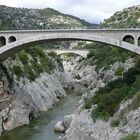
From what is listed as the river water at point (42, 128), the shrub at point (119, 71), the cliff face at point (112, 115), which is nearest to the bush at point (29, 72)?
the river water at point (42, 128)

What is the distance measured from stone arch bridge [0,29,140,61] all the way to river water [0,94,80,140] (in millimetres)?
10222

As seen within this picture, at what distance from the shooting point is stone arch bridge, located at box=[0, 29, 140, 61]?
4847 cm

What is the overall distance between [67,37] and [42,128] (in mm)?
11438

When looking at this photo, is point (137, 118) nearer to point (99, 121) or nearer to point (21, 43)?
point (99, 121)

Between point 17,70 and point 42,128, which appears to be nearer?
point 42,128

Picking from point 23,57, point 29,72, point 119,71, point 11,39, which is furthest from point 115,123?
point 23,57

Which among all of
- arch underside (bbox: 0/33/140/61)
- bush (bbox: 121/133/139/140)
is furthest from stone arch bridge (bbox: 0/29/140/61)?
bush (bbox: 121/133/139/140)

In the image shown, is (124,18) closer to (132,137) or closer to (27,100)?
(27,100)

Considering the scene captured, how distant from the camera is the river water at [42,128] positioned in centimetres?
4866

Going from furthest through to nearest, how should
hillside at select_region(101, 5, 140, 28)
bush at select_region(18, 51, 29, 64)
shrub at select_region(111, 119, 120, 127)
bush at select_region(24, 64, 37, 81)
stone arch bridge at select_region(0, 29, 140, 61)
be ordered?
1. hillside at select_region(101, 5, 140, 28)
2. bush at select_region(18, 51, 29, 64)
3. bush at select_region(24, 64, 37, 81)
4. stone arch bridge at select_region(0, 29, 140, 61)
5. shrub at select_region(111, 119, 120, 127)

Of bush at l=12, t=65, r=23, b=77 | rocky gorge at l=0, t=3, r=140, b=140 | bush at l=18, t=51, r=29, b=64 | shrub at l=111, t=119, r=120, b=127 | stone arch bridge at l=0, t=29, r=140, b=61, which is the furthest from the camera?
bush at l=18, t=51, r=29, b=64

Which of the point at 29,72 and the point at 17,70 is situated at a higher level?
the point at 17,70

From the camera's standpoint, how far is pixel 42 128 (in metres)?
52.8

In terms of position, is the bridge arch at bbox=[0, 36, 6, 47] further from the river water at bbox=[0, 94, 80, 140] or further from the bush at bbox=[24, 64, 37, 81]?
the river water at bbox=[0, 94, 80, 140]
